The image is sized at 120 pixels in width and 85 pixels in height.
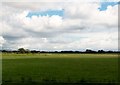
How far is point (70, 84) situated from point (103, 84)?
261 centimetres

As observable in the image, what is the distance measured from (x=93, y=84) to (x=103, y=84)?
0.76 metres

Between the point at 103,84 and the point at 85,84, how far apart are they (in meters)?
1.47

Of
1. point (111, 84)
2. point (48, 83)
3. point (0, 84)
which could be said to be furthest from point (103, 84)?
point (0, 84)

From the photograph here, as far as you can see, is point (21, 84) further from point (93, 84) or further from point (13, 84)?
point (93, 84)

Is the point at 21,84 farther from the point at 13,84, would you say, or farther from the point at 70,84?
the point at 70,84

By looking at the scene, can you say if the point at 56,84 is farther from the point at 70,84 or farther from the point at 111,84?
the point at 111,84

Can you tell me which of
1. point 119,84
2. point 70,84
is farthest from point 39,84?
point 119,84

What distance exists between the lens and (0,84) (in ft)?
74.3

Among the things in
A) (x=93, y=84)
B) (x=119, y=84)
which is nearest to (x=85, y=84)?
(x=93, y=84)

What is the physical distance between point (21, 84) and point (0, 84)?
61.4 inches

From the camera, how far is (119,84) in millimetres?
23328

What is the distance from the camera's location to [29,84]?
74.1 ft

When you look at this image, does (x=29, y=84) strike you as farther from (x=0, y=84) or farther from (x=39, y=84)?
(x=0, y=84)

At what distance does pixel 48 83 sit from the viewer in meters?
23.2
